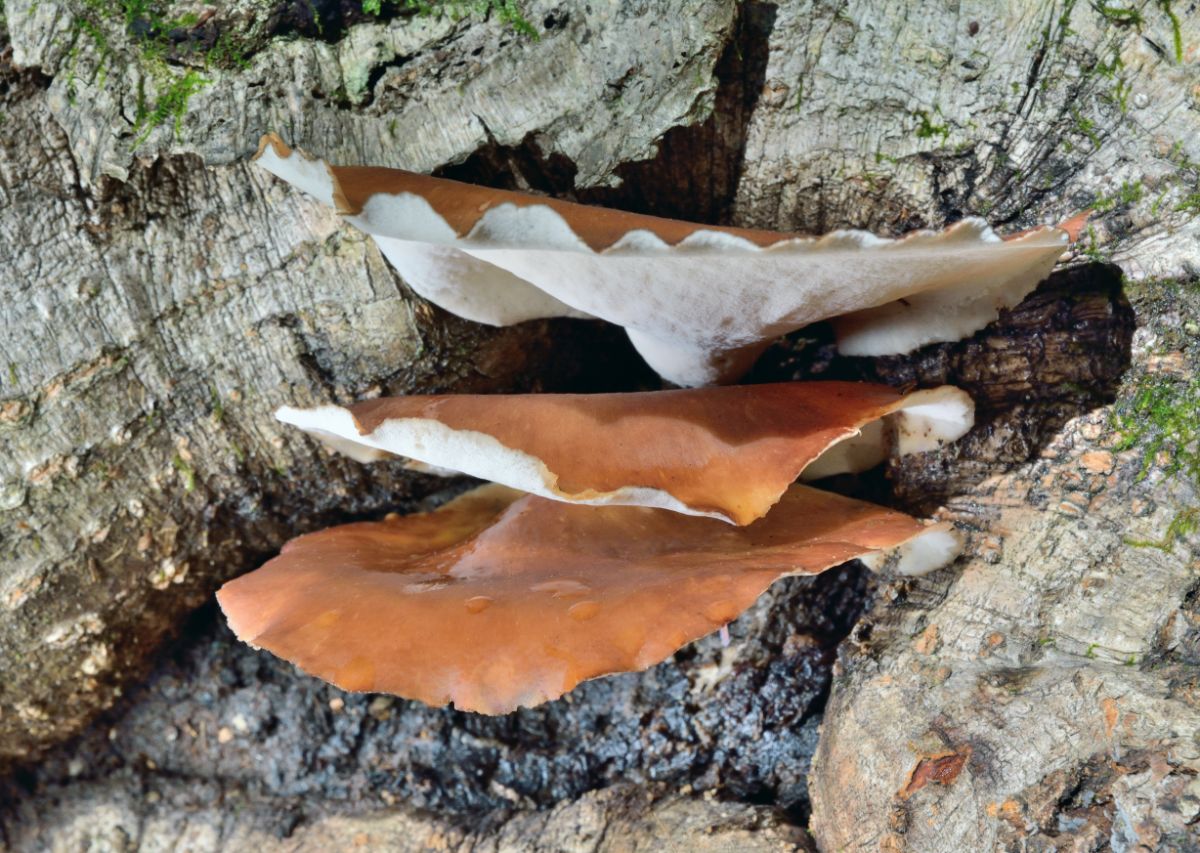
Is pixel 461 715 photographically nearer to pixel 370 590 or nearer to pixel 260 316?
pixel 370 590

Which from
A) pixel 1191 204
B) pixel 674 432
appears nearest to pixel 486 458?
pixel 674 432

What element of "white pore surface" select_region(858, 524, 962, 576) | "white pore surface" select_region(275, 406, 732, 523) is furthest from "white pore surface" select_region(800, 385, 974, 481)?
"white pore surface" select_region(275, 406, 732, 523)

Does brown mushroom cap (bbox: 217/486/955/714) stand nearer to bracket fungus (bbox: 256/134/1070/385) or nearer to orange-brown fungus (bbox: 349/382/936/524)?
orange-brown fungus (bbox: 349/382/936/524)

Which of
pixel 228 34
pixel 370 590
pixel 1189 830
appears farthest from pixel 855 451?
pixel 228 34

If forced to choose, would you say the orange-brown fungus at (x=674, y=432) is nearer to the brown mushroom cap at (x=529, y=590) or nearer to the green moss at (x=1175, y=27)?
the brown mushroom cap at (x=529, y=590)

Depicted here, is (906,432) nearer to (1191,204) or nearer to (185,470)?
(1191,204)
